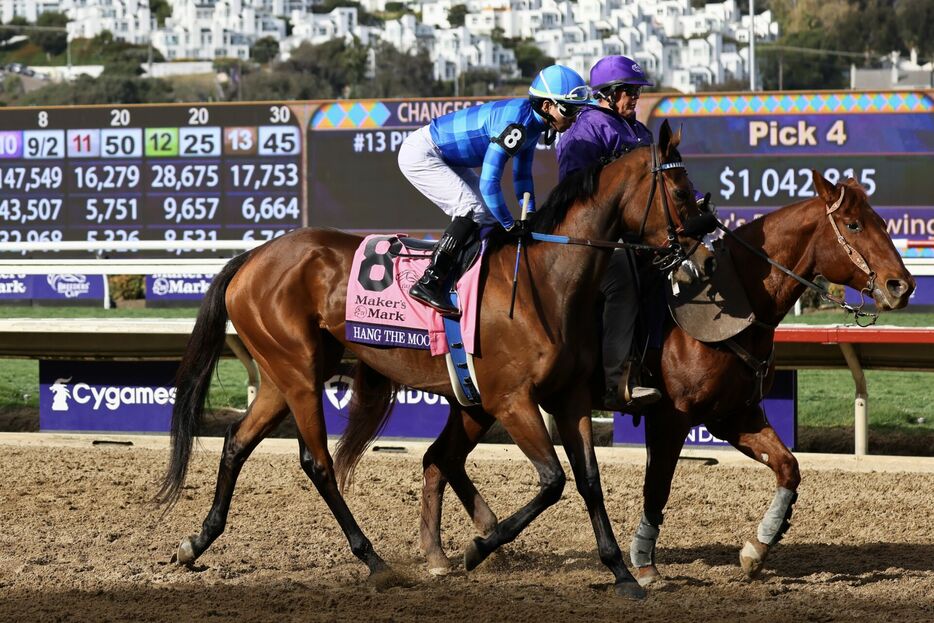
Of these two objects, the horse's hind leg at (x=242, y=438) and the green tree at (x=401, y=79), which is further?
the green tree at (x=401, y=79)

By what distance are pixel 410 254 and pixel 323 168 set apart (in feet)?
31.2

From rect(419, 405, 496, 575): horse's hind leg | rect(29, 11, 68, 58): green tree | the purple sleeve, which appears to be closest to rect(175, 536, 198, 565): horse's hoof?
rect(419, 405, 496, 575): horse's hind leg

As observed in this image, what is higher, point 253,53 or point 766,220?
point 253,53

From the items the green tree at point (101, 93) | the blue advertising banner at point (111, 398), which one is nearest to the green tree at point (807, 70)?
the green tree at point (101, 93)

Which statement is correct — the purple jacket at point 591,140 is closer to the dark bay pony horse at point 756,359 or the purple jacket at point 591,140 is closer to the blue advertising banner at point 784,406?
the dark bay pony horse at point 756,359

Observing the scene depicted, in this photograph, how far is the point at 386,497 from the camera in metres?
6.09

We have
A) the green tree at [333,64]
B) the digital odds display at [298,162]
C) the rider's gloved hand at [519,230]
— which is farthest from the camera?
the green tree at [333,64]

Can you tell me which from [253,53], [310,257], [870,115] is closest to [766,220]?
[310,257]

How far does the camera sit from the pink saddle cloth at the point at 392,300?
4.60m

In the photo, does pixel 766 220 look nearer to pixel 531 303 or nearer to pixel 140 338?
pixel 531 303

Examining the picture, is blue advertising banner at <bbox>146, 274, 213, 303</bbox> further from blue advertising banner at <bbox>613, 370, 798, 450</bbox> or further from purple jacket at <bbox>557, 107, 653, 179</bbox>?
purple jacket at <bbox>557, 107, 653, 179</bbox>

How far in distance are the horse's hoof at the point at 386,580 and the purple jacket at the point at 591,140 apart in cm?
158

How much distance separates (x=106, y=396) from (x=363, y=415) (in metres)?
3.08

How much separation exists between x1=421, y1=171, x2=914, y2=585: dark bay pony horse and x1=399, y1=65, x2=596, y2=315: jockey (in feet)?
2.36
